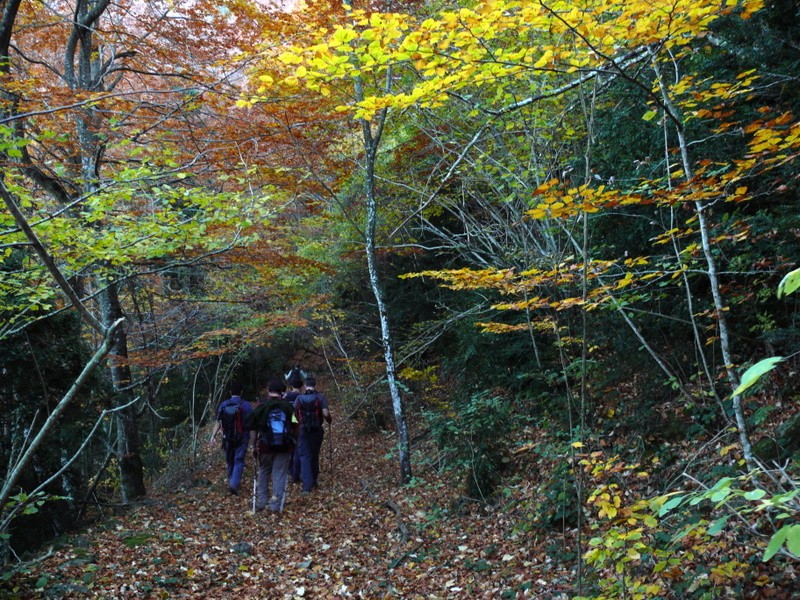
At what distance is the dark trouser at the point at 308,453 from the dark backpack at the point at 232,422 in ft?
3.08

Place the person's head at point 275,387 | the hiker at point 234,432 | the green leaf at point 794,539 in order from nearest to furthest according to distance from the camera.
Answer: the green leaf at point 794,539, the person's head at point 275,387, the hiker at point 234,432

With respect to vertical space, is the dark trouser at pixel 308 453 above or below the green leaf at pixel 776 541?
below

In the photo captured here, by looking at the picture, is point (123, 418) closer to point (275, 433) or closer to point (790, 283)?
point (275, 433)

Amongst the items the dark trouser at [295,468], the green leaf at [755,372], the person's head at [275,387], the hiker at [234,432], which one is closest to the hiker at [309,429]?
the dark trouser at [295,468]

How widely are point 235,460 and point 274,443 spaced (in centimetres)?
145

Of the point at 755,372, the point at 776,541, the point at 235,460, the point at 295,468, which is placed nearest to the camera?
the point at 755,372

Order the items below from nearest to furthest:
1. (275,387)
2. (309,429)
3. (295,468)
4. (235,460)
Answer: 1. (275,387)
2. (309,429)
3. (235,460)
4. (295,468)

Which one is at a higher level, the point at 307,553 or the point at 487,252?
the point at 487,252

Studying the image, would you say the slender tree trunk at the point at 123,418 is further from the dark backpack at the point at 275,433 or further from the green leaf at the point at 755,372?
the green leaf at the point at 755,372

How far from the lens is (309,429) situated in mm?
8547

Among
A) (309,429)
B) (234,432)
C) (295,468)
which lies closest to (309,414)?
(309,429)

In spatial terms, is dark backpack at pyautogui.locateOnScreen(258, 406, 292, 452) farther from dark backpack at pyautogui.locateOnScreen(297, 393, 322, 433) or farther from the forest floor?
the forest floor

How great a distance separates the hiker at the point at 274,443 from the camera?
301 inches

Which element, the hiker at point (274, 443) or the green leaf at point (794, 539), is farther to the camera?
the hiker at point (274, 443)
